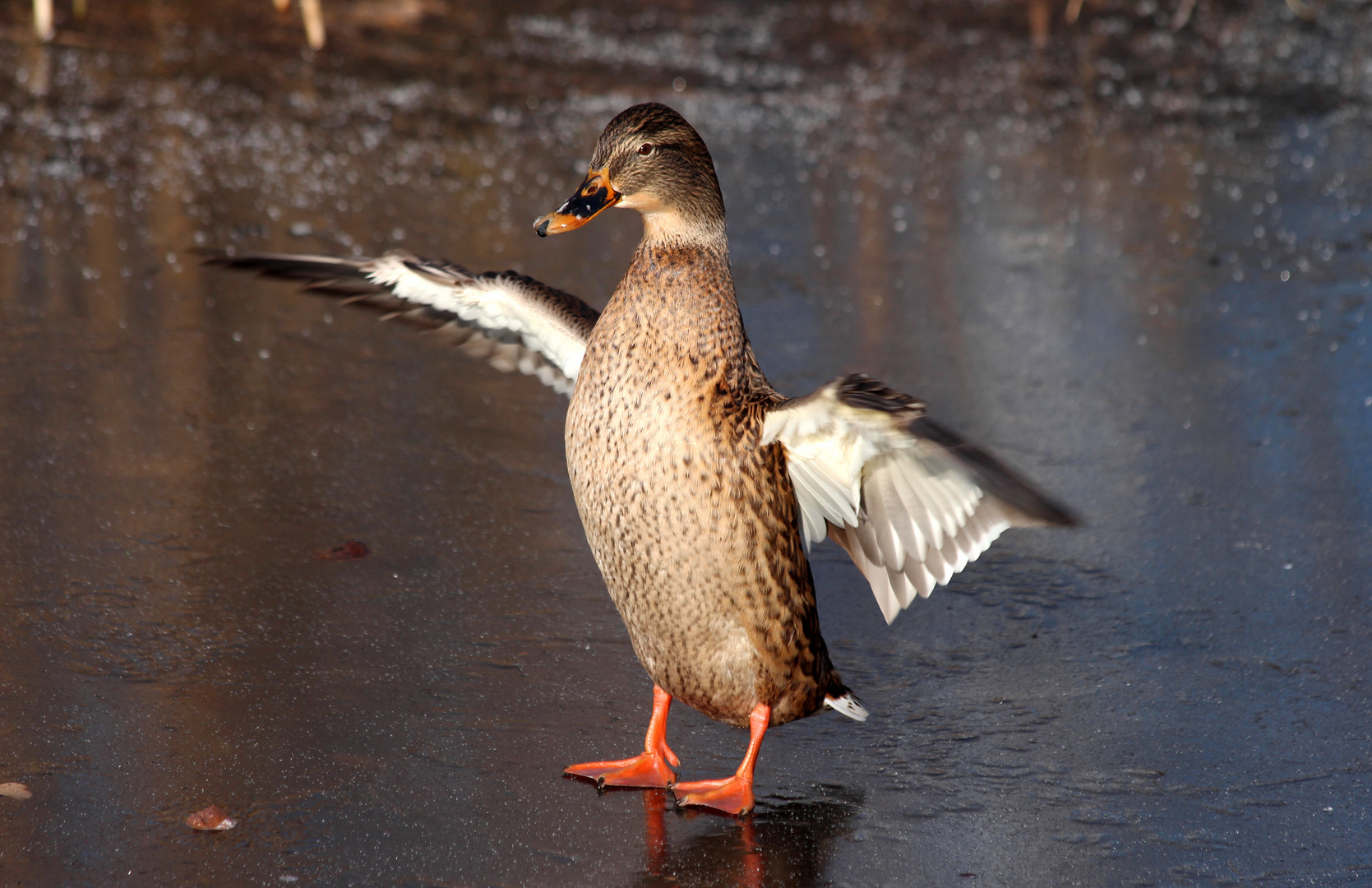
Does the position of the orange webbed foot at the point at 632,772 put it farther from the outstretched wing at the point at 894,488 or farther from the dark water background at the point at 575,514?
the outstretched wing at the point at 894,488

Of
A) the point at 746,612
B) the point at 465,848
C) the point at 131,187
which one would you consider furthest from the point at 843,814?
the point at 131,187

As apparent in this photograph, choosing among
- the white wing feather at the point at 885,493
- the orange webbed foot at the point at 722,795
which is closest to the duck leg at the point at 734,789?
the orange webbed foot at the point at 722,795

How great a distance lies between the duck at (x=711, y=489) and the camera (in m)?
3.33

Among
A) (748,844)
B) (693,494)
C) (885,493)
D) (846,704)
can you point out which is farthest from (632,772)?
(885,493)

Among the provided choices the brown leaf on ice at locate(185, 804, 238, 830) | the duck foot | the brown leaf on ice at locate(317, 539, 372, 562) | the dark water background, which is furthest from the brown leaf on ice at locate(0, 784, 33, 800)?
the brown leaf on ice at locate(317, 539, 372, 562)

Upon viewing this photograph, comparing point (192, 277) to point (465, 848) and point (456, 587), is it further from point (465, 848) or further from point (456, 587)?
point (465, 848)

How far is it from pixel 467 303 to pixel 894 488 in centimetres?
155

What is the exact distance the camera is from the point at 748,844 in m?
3.28

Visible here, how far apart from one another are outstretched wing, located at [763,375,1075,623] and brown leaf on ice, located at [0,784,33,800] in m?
1.89

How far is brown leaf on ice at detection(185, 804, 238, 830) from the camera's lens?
3164 millimetres

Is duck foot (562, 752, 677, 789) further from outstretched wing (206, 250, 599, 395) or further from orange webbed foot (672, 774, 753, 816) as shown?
outstretched wing (206, 250, 599, 395)

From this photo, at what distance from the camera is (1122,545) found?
5.05 metres

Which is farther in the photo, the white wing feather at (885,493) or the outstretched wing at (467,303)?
the outstretched wing at (467,303)

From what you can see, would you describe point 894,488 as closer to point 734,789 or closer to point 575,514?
point 734,789
